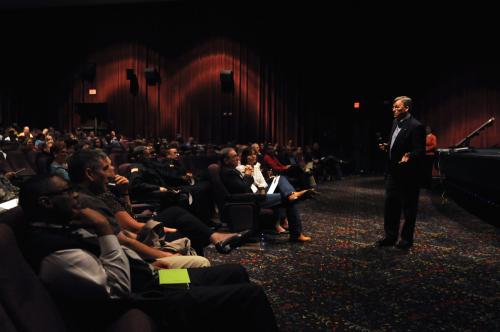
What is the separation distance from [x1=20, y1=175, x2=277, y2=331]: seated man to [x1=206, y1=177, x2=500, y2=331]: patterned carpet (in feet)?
2.62

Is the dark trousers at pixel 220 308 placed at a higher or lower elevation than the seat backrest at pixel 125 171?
lower

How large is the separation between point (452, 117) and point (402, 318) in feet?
35.2

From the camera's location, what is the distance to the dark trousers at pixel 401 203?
14.0 feet

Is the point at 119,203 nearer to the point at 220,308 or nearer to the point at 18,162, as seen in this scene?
the point at 220,308

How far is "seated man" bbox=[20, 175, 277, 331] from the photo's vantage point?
149cm


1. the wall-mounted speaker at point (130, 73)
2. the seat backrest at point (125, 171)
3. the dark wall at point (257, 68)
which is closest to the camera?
the seat backrest at point (125, 171)

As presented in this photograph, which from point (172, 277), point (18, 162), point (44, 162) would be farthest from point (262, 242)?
point (18, 162)

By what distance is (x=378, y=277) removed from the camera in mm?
3443

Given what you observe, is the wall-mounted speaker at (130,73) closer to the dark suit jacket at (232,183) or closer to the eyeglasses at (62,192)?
the dark suit jacket at (232,183)

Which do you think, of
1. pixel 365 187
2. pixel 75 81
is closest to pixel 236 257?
pixel 365 187

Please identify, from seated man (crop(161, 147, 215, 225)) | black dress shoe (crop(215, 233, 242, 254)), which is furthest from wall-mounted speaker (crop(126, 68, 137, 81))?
black dress shoe (crop(215, 233, 242, 254))

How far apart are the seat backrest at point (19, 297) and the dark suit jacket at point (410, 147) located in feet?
11.3

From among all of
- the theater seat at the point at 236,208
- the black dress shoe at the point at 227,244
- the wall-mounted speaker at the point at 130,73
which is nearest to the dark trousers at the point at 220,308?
the black dress shoe at the point at 227,244

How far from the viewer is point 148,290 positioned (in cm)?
184
